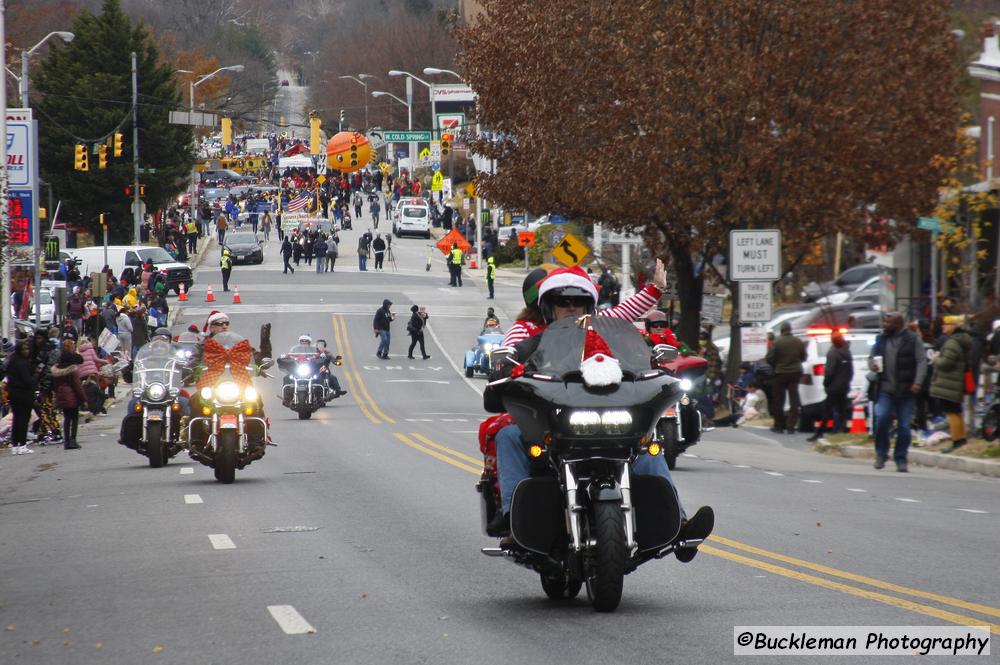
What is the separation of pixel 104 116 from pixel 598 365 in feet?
229

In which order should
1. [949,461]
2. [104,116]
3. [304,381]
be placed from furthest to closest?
[104,116] → [304,381] → [949,461]

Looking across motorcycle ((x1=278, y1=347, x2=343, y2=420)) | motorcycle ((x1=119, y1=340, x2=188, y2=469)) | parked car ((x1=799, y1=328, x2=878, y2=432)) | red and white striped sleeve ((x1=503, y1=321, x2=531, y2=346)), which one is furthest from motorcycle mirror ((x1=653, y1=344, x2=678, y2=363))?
motorcycle ((x1=278, y1=347, x2=343, y2=420))

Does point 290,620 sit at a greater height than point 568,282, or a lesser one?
lesser

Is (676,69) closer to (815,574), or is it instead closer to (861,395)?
(861,395)

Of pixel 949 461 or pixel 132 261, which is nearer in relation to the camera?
pixel 949 461

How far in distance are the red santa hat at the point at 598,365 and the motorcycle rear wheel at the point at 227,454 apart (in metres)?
9.65

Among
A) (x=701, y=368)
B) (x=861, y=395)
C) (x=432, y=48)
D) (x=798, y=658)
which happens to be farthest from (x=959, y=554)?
(x=432, y=48)

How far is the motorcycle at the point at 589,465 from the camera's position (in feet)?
27.2

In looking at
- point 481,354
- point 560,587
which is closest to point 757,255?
point 481,354

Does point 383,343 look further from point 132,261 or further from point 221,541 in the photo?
point 221,541

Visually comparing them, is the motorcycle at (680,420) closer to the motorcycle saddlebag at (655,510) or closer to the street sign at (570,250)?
the motorcycle saddlebag at (655,510)

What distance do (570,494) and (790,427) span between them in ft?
63.7

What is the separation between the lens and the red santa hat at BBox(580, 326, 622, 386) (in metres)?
8.32

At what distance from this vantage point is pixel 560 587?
9.12 metres
